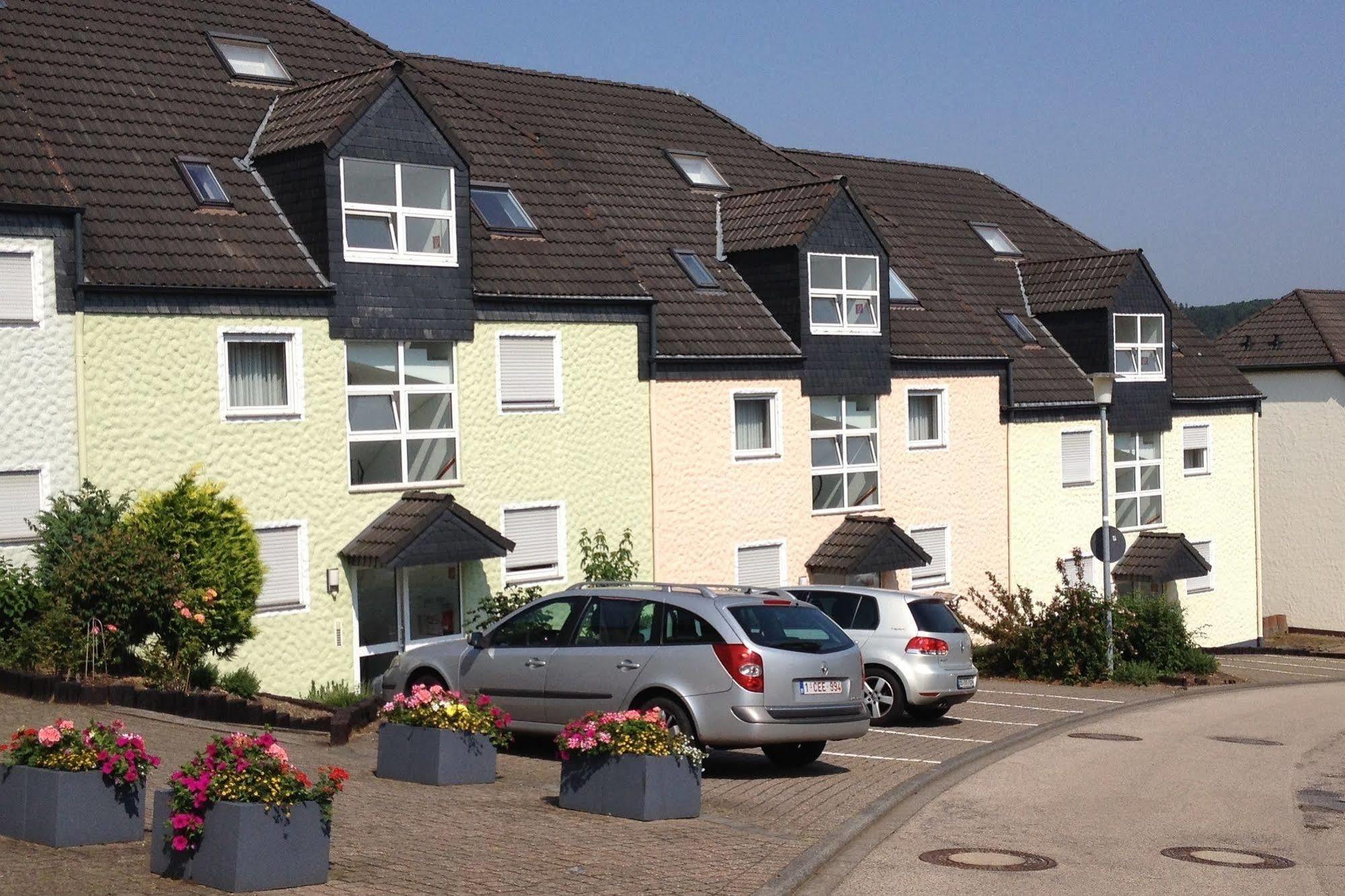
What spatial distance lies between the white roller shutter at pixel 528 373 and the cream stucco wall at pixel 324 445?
0.60 ft

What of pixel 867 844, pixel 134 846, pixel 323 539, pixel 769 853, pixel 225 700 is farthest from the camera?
pixel 323 539

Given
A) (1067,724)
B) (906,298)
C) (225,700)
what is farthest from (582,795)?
(906,298)

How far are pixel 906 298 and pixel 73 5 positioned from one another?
54.5ft

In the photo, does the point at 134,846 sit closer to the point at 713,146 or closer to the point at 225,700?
the point at 225,700

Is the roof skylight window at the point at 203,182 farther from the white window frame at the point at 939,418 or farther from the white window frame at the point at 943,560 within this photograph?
the white window frame at the point at 943,560

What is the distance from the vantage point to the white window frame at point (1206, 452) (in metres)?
39.1

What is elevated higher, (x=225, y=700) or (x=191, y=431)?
(x=191, y=431)

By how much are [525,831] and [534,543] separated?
13860 mm

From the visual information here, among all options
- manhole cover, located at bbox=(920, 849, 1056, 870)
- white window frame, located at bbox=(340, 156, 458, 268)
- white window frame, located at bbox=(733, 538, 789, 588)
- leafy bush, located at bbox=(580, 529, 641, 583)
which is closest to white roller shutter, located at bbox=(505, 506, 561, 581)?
leafy bush, located at bbox=(580, 529, 641, 583)

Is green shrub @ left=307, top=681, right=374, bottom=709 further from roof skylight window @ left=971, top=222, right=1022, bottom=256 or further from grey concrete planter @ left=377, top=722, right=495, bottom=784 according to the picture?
roof skylight window @ left=971, top=222, right=1022, bottom=256

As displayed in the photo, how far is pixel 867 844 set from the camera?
12430 millimetres

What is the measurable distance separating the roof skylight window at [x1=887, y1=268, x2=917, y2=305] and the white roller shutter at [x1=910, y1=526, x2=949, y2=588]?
14.9ft

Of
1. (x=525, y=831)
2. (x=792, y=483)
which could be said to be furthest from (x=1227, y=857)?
(x=792, y=483)

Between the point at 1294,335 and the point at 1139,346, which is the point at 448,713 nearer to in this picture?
the point at 1139,346
